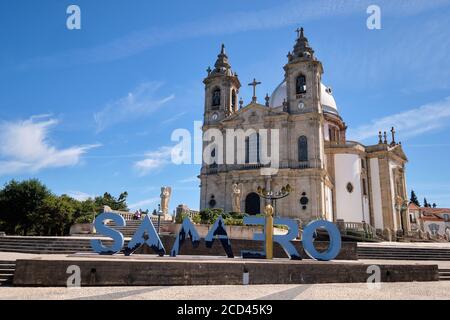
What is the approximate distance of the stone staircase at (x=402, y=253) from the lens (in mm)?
19750

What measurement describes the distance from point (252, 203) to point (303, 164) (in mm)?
6991

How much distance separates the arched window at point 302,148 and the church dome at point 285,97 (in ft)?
33.4

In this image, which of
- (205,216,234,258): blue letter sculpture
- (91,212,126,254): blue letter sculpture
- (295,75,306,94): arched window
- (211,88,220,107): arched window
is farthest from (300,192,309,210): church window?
(91,212,126,254): blue letter sculpture

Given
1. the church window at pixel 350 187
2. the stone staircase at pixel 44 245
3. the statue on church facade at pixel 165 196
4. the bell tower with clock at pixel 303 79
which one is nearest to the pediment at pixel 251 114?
the bell tower with clock at pixel 303 79

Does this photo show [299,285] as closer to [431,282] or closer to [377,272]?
[377,272]

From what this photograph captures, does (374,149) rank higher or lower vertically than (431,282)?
higher

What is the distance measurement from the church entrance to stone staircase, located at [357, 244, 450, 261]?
17890 mm

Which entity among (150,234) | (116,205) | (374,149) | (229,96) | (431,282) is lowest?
(431,282)

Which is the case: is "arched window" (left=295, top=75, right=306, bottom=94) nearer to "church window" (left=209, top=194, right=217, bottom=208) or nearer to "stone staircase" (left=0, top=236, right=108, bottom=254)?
"church window" (left=209, top=194, right=217, bottom=208)

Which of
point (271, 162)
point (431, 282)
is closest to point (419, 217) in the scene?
A: point (271, 162)

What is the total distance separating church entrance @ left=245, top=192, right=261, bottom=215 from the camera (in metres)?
37.8

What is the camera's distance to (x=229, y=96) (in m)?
44.1

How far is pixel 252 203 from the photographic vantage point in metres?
38.0

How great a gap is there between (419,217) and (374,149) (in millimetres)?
35265
